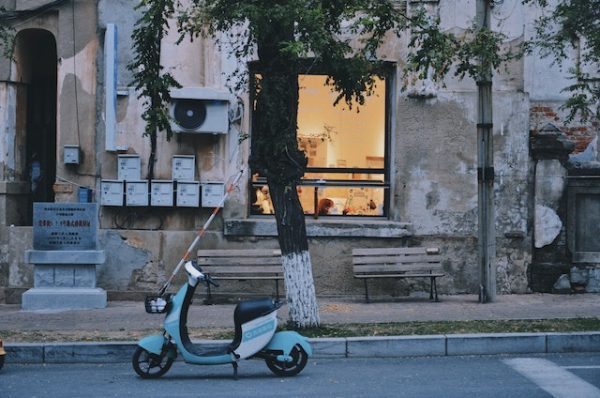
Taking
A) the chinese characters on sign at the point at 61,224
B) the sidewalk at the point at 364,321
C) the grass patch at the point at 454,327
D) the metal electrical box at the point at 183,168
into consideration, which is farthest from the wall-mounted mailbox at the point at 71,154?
the grass patch at the point at 454,327

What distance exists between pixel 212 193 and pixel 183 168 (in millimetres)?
636

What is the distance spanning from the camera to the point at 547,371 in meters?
9.23

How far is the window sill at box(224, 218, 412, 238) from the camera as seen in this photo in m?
14.6

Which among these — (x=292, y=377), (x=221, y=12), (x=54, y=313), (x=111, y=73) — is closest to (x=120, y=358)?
(x=292, y=377)

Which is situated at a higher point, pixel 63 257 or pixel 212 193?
pixel 212 193

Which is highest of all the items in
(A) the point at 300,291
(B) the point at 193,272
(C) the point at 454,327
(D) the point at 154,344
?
(B) the point at 193,272

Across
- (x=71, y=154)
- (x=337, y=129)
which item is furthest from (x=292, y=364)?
(x=71, y=154)

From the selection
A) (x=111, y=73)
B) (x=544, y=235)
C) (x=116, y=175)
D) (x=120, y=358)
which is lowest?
(x=120, y=358)

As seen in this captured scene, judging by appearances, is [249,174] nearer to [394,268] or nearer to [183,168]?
[183,168]

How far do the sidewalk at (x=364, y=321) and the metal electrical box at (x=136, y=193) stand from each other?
1639 mm

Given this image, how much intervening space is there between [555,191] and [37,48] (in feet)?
31.2

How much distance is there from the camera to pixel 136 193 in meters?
14.5

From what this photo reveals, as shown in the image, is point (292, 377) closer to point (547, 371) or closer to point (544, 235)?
point (547, 371)

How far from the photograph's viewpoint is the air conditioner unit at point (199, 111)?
1435cm
